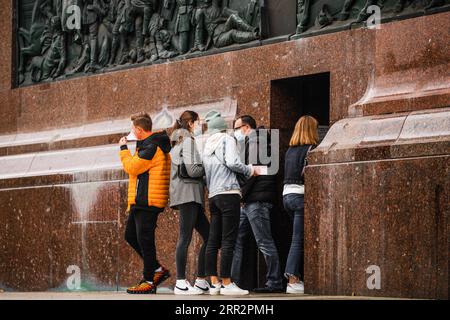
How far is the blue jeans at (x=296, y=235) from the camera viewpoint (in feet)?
44.9

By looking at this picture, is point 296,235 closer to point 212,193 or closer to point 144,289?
point 212,193

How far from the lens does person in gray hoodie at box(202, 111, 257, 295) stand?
1327cm

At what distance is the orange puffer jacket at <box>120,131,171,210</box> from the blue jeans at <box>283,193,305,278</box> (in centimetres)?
136

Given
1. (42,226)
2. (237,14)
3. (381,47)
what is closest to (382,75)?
(381,47)

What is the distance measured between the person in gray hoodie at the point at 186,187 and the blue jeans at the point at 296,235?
36.2 inches

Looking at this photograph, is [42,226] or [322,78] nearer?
[322,78]

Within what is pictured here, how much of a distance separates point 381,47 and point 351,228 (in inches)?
83.2

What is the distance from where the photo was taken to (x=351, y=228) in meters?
12.9

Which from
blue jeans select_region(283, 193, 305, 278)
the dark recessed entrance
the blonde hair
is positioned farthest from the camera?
the dark recessed entrance

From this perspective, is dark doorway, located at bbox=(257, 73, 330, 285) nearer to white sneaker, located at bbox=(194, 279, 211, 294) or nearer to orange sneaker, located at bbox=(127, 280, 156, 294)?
white sneaker, located at bbox=(194, 279, 211, 294)

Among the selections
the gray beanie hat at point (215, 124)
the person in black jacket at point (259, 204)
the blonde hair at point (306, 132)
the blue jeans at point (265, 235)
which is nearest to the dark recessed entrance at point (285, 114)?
the blonde hair at point (306, 132)

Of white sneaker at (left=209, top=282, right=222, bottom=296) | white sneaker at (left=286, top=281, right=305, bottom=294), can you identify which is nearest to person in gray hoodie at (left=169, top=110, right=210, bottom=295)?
white sneaker at (left=209, top=282, right=222, bottom=296)

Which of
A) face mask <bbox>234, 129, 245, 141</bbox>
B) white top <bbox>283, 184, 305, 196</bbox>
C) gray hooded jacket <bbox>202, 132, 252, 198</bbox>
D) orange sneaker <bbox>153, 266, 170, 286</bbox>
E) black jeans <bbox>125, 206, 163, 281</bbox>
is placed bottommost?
orange sneaker <bbox>153, 266, 170, 286</bbox>
